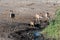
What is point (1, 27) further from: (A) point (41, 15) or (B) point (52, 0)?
(B) point (52, 0)

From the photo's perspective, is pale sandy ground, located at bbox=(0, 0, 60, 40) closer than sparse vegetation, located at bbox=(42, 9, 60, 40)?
No

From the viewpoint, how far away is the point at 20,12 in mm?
14125

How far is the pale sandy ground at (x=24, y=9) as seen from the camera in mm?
13078

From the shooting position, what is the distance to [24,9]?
47.7 ft

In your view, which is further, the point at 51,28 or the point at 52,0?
the point at 52,0

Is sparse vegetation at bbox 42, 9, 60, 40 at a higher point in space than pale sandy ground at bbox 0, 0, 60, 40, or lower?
lower

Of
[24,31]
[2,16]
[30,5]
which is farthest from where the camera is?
[30,5]

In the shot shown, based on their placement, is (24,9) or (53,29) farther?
(24,9)

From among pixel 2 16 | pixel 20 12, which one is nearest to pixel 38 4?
pixel 20 12

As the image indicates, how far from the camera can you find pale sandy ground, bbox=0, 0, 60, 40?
1308 centimetres

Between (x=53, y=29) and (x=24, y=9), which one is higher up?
(x=24, y=9)

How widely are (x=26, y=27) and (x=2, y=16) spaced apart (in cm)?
182

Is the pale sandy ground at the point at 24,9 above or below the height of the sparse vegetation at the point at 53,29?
above

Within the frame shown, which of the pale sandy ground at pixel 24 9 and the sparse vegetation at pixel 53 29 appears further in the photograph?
the pale sandy ground at pixel 24 9
